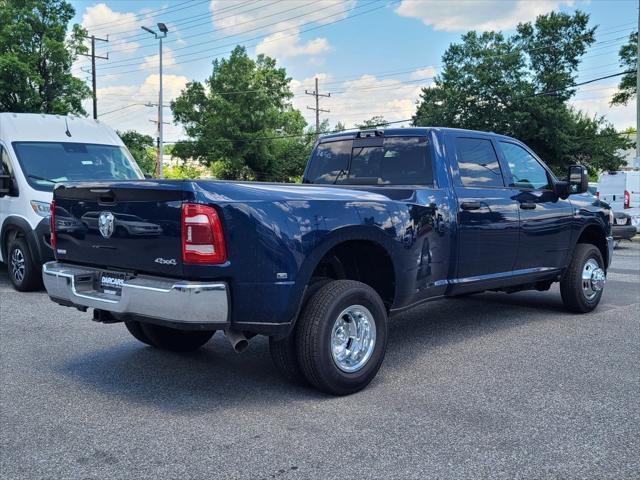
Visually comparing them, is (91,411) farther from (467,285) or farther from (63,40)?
(63,40)

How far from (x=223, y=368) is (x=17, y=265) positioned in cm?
513

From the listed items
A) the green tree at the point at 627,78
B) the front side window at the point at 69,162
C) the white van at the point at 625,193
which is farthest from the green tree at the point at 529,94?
the front side window at the point at 69,162

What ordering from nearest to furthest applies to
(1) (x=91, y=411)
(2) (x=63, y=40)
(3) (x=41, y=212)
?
(1) (x=91, y=411), (3) (x=41, y=212), (2) (x=63, y=40)

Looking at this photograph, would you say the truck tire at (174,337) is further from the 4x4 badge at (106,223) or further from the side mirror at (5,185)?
the side mirror at (5,185)

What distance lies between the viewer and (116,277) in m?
4.25

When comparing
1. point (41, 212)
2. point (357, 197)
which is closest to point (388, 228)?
point (357, 197)

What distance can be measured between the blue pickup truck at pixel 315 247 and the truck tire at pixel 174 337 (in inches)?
0.5

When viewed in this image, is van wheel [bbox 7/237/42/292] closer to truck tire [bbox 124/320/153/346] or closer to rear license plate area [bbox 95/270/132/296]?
truck tire [bbox 124/320/153/346]

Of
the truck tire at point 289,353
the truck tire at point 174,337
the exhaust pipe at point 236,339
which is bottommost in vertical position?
the truck tire at point 174,337

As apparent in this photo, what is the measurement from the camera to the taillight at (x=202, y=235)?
3.74 meters

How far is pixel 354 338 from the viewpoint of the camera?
445cm

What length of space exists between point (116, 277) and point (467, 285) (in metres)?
2.88

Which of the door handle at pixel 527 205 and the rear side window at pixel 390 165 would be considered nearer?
the rear side window at pixel 390 165

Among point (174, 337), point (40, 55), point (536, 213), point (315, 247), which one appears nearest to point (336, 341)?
point (315, 247)
